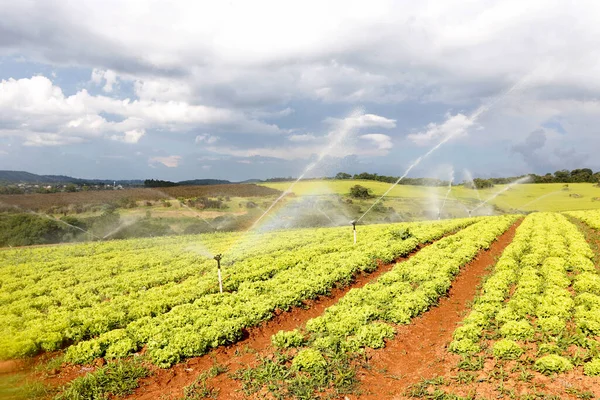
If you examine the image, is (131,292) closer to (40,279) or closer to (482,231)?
(40,279)

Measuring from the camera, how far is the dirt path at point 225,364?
9.83 meters

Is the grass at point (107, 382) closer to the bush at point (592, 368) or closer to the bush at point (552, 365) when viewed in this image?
the bush at point (552, 365)

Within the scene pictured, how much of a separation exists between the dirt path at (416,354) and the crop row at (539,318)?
2.25 feet

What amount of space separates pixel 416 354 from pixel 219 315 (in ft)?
23.1

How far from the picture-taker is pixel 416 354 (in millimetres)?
11859

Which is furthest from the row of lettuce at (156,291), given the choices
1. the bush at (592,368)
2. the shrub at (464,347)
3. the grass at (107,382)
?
the bush at (592,368)

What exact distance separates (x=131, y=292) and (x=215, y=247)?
531 inches

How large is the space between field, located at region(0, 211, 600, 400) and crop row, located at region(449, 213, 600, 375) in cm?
5

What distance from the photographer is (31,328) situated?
13.4 meters

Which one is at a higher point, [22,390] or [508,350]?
[508,350]

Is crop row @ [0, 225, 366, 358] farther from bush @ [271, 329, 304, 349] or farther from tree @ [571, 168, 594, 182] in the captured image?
tree @ [571, 168, 594, 182]

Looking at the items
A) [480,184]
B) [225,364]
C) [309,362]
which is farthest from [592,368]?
[480,184]

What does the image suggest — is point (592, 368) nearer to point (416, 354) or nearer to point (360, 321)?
point (416, 354)

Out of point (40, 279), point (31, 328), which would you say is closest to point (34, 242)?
point (40, 279)
